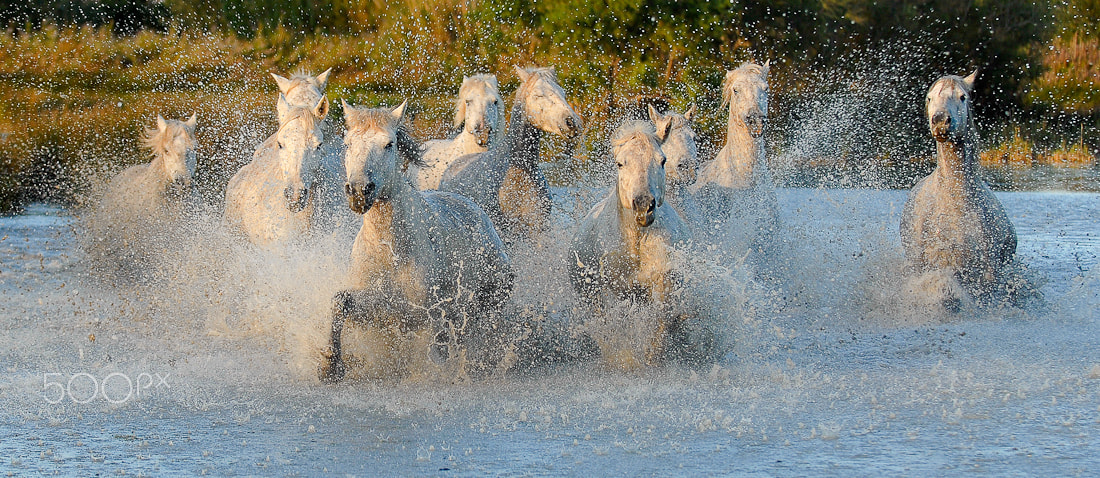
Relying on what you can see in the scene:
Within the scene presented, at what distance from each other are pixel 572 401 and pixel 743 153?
10.6ft

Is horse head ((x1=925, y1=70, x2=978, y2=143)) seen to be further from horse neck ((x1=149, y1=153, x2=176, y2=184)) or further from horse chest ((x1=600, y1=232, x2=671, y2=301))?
horse neck ((x1=149, y1=153, x2=176, y2=184))

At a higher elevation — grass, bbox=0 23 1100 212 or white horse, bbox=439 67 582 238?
grass, bbox=0 23 1100 212

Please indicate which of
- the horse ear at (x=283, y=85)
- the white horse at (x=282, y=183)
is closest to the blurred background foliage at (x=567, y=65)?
the horse ear at (x=283, y=85)

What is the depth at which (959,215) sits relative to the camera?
7.45 m

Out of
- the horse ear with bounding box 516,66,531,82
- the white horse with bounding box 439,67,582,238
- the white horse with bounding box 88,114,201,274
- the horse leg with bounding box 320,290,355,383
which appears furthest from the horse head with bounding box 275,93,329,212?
the white horse with bounding box 88,114,201,274

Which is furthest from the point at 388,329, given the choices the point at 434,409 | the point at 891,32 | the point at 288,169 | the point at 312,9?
the point at 891,32

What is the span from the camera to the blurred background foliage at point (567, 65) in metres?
17.7

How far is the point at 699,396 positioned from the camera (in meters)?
5.12

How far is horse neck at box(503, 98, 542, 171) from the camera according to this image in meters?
7.25

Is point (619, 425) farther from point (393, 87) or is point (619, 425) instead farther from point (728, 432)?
point (393, 87)

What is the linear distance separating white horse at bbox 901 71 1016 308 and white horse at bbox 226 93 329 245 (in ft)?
11.9

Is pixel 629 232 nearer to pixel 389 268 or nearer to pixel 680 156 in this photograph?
pixel 389 268

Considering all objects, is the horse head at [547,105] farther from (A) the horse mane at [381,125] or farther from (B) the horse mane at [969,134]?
(B) the horse mane at [969,134]

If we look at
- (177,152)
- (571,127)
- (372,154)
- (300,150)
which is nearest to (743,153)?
(571,127)
